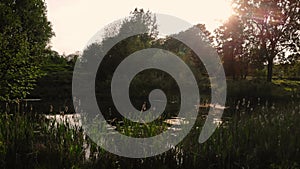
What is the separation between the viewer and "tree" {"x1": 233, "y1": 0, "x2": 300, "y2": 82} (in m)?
37.0

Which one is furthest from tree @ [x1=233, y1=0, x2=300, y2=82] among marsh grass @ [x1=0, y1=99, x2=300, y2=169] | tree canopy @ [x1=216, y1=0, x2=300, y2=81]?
marsh grass @ [x1=0, y1=99, x2=300, y2=169]

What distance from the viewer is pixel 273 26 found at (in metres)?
37.7

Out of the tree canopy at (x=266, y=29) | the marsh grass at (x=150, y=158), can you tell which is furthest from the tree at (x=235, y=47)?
the marsh grass at (x=150, y=158)

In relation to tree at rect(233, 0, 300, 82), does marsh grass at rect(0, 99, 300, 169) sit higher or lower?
lower

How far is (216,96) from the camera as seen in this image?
29672mm

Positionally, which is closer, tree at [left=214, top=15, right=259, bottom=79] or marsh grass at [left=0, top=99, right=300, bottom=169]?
marsh grass at [left=0, top=99, right=300, bottom=169]

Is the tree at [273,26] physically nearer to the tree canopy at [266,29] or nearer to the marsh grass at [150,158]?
the tree canopy at [266,29]

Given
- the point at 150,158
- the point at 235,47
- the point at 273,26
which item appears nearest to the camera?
the point at 150,158

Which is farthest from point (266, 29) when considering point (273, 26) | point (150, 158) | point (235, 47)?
point (150, 158)

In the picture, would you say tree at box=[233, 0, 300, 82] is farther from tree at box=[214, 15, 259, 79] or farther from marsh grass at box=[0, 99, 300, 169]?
marsh grass at box=[0, 99, 300, 169]

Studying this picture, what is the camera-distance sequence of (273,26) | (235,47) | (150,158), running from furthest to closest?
(235,47) < (273,26) < (150,158)

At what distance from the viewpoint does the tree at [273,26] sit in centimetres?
3700

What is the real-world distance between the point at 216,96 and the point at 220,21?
1781 centimetres

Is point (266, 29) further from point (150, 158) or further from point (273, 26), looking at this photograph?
point (150, 158)
